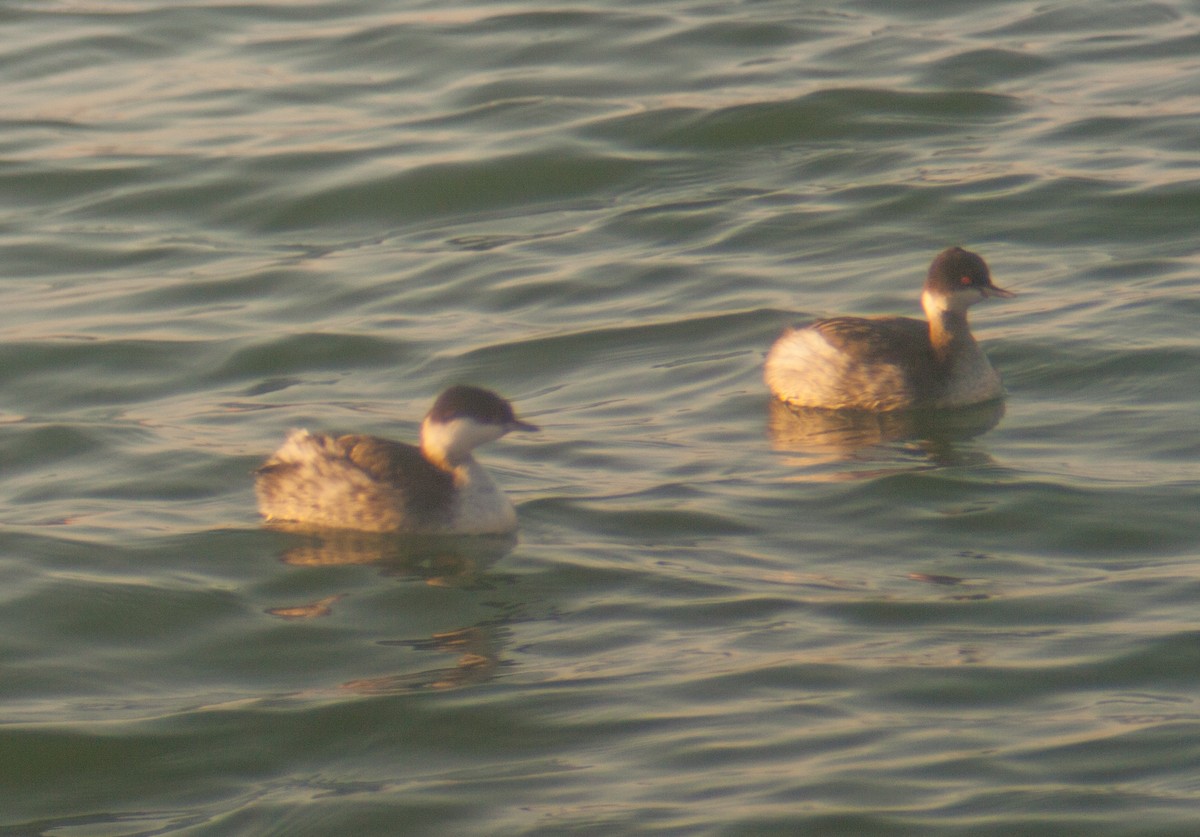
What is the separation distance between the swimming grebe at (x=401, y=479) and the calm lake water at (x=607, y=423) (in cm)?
16

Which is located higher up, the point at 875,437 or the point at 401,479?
the point at 401,479

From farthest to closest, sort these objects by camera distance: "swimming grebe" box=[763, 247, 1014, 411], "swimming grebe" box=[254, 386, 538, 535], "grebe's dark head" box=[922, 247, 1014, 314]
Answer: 1. "grebe's dark head" box=[922, 247, 1014, 314]
2. "swimming grebe" box=[763, 247, 1014, 411]
3. "swimming grebe" box=[254, 386, 538, 535]

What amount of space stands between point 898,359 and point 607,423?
157 cm

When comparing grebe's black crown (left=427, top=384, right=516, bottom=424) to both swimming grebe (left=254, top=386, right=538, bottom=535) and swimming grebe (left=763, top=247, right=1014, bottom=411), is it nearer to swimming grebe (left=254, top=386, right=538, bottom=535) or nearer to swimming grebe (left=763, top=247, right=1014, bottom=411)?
swimming grebe (left=254, top=386, right=538, bottom=535)

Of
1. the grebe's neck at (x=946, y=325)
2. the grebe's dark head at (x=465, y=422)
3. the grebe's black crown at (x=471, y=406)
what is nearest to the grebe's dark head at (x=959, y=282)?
the grebe's neck at (x=946, y=325)

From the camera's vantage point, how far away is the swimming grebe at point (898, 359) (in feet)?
36.1

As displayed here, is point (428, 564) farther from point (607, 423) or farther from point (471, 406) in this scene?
point (607, 423)

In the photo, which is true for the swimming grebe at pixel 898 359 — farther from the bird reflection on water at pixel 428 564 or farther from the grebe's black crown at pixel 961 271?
the bird reflection on water at pixel 428 564

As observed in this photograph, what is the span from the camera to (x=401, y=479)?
30.8 feet

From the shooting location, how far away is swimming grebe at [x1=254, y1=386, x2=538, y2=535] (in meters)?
9.35

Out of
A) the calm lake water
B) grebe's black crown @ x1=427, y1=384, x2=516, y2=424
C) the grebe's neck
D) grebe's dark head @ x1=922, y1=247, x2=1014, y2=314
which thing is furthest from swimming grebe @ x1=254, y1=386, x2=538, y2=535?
grebe's dark head @ x1=922, y1=247, x2=1014, y2=314

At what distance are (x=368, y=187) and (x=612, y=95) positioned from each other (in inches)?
116

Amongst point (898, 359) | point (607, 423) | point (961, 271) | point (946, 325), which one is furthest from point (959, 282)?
point (607, 423)

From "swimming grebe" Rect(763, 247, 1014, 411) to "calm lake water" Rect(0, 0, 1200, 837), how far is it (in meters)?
0.22
